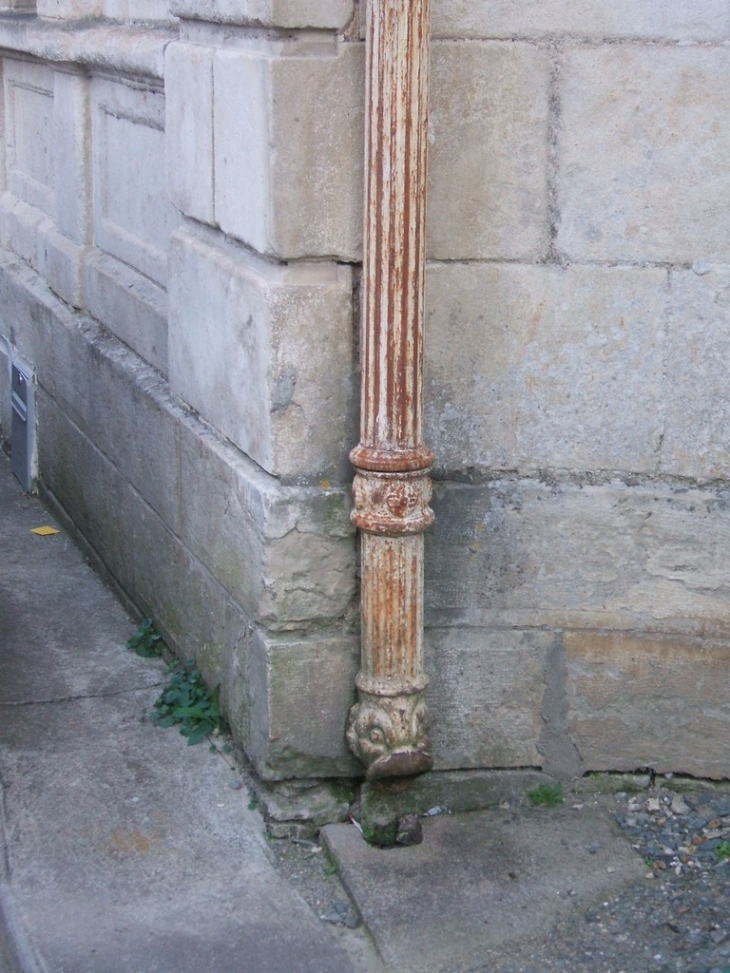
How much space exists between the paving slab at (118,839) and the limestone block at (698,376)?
4.69 feet

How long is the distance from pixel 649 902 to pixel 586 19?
80.5 inches

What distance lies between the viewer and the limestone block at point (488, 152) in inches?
133

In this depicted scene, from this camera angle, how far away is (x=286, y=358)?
3430mm

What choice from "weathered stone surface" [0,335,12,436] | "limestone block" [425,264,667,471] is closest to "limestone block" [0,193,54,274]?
"weathered stone surface" [0,335,12,436]

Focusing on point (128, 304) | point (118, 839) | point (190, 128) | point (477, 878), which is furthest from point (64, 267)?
point (477, 878)

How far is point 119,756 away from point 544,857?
1226 millimetres

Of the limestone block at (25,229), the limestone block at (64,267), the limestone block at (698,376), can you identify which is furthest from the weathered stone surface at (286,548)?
the limestone block at (25,229)

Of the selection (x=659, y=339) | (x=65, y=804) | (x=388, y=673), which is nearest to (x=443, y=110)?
(x=659, y=339)

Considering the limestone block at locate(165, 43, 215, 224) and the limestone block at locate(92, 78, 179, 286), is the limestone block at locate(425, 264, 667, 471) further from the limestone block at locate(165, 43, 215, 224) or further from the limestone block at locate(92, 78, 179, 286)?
the limestone block at locate(92, 78, 179, 286)

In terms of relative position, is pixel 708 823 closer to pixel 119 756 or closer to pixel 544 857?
pixel 544 857

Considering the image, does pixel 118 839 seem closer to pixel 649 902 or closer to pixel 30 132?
pixel 649 902

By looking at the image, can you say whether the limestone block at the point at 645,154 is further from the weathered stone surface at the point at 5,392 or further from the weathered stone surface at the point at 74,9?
the weathered stone surface at the point at 5,392

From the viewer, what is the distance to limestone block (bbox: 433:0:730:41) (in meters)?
3.32

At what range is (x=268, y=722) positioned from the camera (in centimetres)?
361
